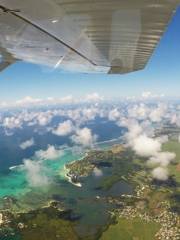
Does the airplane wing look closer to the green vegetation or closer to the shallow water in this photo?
the green vegetation

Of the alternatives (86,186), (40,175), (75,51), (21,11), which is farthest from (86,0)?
(40,175)

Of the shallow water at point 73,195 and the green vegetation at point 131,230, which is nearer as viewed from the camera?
the green vegetation at point 131,230

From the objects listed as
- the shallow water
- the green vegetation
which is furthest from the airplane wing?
the shallow water

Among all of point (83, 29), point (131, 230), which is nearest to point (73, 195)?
point (131, 230)

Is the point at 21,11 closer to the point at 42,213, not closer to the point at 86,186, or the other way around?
the point at 42,213

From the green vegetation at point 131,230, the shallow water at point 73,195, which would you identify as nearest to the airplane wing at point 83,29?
the green vegetation at point 131,230

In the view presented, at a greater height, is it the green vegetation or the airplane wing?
the airplane wing

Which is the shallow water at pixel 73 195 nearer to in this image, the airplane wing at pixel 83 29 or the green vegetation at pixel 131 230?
the green vegetation at pixel 131 230

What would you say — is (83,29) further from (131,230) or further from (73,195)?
(73,195)
